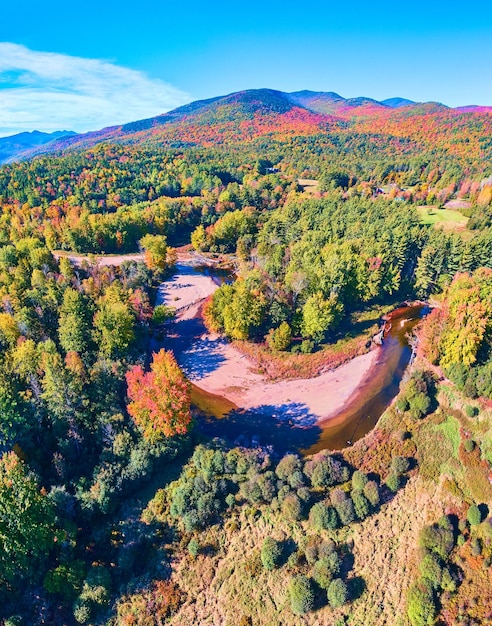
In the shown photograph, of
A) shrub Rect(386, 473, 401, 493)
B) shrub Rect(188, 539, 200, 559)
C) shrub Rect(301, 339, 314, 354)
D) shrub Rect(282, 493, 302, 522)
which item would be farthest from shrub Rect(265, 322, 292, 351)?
shrub Rect(188, 539, 200, 559)

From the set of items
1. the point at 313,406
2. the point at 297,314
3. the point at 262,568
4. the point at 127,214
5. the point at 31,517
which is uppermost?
the point at 127,214

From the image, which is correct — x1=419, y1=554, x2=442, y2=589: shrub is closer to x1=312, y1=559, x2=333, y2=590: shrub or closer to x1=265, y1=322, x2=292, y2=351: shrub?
x1=312, y1=559, x2=333, y2=590: shrub

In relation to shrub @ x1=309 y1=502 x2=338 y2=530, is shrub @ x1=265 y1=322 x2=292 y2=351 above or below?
above

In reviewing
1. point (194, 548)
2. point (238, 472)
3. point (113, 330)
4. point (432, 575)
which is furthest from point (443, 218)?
point (194, 548)

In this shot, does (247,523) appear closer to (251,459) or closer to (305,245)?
(251,459)

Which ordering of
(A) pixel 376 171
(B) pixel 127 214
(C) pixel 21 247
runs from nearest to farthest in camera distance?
1. (C) pixel 21 247
2. (B) pixel 127 214
3. (A) pixel 376 171

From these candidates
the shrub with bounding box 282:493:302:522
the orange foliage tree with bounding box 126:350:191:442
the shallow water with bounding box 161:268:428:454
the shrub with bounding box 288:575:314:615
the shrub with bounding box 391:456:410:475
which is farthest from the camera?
the shallow water with bounding box 161:268:428:454

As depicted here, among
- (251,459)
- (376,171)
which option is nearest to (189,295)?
(251,459)

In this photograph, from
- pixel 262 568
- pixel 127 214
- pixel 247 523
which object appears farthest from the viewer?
pixel 127 214
